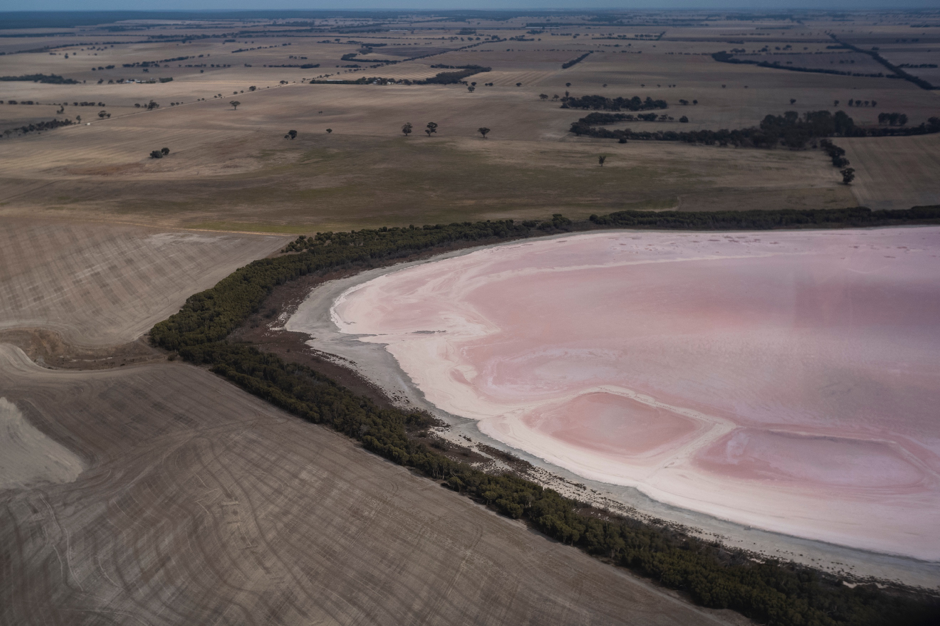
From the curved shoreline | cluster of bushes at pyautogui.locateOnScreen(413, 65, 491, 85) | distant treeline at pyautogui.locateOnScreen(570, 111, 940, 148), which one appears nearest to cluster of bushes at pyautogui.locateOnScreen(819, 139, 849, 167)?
distant treeline at pyautogui.locateOnScreen(570, 111, 940, 148)

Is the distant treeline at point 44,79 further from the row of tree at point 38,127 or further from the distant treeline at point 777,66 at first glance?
the distant treeline at point 777,66

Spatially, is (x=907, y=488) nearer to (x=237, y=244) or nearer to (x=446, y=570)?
(x=446, y=570)

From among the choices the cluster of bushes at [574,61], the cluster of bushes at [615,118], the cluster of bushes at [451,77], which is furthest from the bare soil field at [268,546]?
the cluster of bushes at [574,61]

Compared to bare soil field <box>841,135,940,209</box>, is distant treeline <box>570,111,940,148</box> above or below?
above

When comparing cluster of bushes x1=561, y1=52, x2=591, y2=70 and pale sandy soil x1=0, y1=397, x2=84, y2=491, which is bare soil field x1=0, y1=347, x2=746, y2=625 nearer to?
pale sandy soil x1=0, y1=397, x2=84, y2=491

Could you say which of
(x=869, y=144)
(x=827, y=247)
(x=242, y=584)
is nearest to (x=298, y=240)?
(x=242, y=584)

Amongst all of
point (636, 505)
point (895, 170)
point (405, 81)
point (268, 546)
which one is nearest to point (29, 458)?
point (268, 546)

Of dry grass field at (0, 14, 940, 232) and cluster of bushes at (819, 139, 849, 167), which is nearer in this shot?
dry grass field at (0, 14, 940, 232)

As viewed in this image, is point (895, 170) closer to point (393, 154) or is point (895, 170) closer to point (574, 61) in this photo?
point (393, 154)
